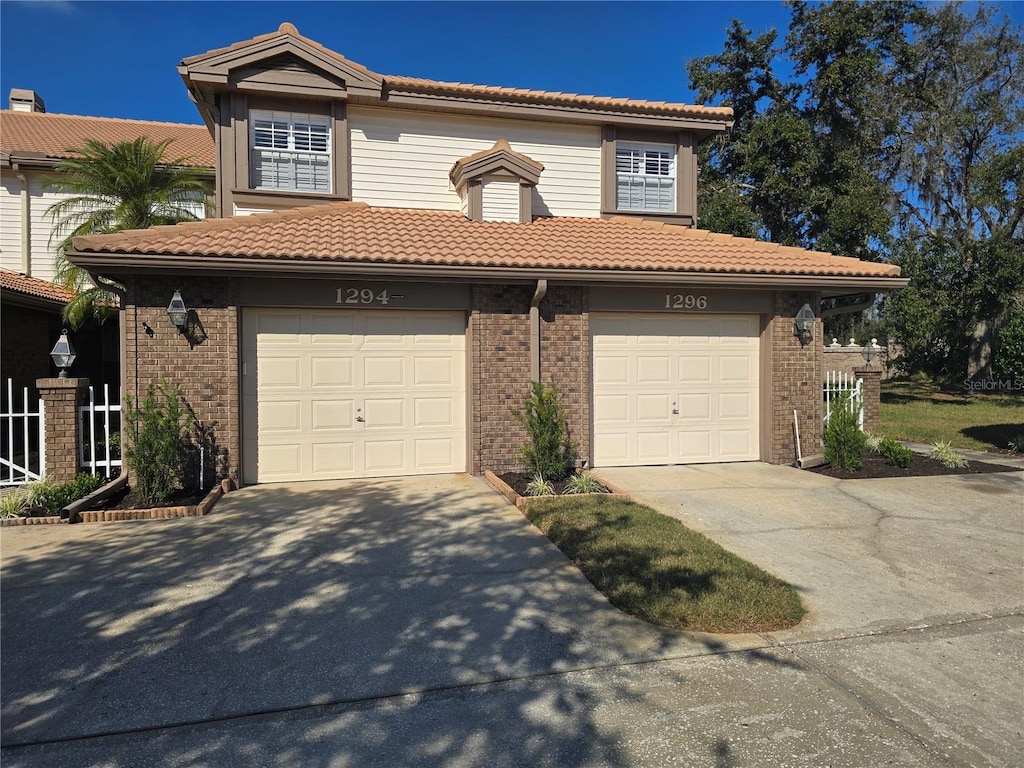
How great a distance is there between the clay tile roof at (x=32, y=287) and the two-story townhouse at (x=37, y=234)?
32mm

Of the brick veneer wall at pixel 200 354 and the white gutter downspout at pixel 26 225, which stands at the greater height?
the white gutter downspout at pixel 26 225

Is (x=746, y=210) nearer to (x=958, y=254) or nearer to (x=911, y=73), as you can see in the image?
(x=958, y=254)

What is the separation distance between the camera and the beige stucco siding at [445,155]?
11.2 meters

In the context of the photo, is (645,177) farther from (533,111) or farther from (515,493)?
(515,493)

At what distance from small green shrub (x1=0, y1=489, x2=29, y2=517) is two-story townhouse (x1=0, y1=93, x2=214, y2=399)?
5.42m

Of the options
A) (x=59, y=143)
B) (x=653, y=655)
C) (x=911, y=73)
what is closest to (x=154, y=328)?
(x=653, y=655)

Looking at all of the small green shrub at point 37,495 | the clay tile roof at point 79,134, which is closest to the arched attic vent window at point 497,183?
the small green shrub at point 37,495

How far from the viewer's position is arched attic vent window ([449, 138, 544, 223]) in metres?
11.0

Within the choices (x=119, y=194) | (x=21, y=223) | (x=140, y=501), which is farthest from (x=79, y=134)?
(x=140, y=501)

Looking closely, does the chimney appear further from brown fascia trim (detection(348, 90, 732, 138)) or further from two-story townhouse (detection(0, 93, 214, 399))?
brown fascia trim (detection(348, 90, 732, 138))

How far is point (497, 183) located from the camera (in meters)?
11.1

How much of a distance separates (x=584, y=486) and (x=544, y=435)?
0.93 meters

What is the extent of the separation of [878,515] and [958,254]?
16.9m

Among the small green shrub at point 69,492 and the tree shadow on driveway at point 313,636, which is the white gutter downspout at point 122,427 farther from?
the tree shadow on driveway at point 313,636
